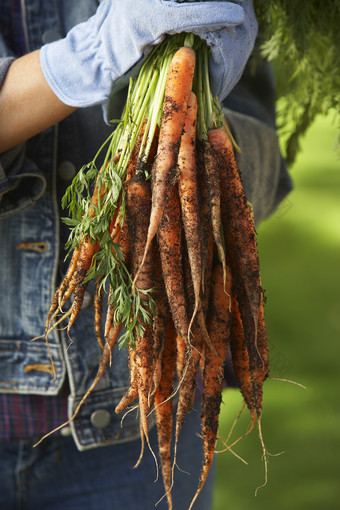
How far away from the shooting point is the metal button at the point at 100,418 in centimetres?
88

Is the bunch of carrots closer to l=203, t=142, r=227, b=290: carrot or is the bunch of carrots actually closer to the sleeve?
l=203, t=142, r=227, b=290: carrot

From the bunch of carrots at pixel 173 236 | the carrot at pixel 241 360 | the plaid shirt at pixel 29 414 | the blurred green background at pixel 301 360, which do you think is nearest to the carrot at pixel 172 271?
the bunch of carrots at pixel 173 236

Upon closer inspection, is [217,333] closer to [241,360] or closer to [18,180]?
[241,360]

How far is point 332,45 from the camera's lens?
0.95 meters

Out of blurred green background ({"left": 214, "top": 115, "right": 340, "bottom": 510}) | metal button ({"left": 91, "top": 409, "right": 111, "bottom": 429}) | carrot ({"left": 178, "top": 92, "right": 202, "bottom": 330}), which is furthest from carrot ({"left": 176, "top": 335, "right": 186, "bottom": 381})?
blurred green background ({"left": 214, "top": 115, "right": 340, "bottom": 510})

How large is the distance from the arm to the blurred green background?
2.31 ft

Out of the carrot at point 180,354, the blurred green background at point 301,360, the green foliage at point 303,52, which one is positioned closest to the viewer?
the carrot at point 180,354

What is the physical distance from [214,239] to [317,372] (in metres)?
2.36

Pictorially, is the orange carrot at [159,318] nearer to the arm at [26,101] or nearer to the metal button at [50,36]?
the arm at [26,101]

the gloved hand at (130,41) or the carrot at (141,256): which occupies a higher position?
the gloved hand at (130,41)

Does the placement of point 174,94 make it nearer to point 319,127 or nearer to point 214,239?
point 214,239

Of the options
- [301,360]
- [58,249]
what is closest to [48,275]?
[58,249]

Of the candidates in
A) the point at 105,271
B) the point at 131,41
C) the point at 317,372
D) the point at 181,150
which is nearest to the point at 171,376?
the point at 105,271

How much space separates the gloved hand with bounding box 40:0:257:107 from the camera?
2.03 feet
